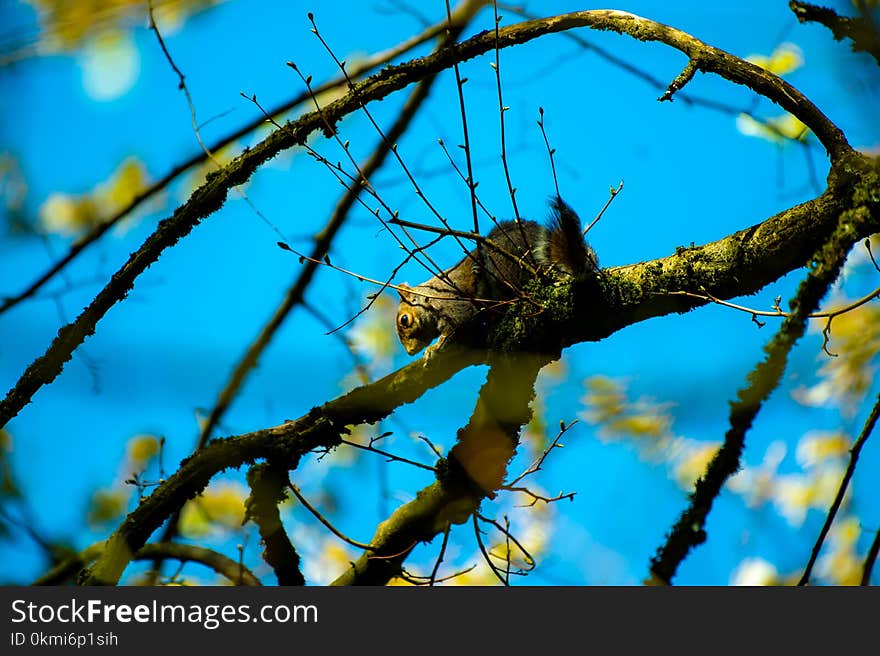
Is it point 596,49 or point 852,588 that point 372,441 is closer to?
point 852,588

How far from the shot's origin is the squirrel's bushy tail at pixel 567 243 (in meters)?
2.21

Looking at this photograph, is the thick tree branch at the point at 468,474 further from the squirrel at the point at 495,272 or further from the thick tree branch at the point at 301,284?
the thick tree branch at the point at 301,284

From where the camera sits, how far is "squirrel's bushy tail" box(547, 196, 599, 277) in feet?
7.25

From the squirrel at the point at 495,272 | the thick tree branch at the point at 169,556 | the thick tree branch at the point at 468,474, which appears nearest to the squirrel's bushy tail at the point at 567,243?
the squirrel at the point at 495,272

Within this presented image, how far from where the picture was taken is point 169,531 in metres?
2.67

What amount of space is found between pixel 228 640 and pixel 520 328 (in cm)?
101

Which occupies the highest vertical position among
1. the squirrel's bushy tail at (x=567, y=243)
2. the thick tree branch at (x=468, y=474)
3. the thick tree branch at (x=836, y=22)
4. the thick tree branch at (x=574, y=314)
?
the squirrel's bushy tail at (x=567, y=243)

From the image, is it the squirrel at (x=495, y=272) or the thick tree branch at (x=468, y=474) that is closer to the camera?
the squirrel at (x=495, y=272)

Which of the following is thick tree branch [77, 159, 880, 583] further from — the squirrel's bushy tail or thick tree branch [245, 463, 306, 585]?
the squirrel's bushy tail

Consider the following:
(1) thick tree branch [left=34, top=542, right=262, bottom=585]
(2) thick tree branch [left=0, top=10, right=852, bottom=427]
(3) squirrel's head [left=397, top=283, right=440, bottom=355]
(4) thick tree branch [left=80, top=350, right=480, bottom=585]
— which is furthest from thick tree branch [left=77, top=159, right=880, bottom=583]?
(3) squirrel's head [left=397, top=283, right=440, bottom=355]

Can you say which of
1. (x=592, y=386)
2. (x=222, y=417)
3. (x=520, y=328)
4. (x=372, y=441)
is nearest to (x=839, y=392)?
(x=592, y=386)

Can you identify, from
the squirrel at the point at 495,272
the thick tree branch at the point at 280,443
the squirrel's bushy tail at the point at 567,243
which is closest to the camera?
the squirrel at the point at 495,272

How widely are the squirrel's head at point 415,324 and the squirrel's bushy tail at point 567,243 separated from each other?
25.7 inches

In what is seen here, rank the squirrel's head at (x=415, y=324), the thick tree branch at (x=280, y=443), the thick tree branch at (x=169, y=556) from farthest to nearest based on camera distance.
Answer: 1. the squirrel's head at (x=415, y=324)
2. the thick tree branch at (x=169, y=556)
3. the thick tree branch at (x=280, y=443)
